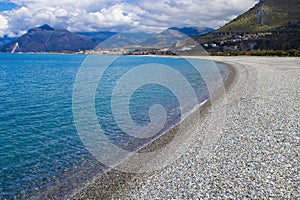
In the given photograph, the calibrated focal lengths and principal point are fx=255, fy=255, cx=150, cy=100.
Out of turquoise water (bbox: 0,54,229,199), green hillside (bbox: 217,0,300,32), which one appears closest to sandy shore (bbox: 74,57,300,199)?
turquoise water (bbox: 0,54,229,199)

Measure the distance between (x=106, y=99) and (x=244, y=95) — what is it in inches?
469

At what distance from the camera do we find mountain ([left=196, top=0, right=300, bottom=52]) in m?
89.4

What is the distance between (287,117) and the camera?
12.1 meters

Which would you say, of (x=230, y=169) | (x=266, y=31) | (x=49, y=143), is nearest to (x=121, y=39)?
(x=49, y=143)

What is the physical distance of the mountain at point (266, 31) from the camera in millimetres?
89394

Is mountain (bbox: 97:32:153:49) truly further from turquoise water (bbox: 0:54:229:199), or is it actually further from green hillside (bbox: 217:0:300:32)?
green hillside (bbox: 217:0:300:32)

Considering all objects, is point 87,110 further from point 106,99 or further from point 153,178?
point 153,178

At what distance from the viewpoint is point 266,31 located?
378 feet

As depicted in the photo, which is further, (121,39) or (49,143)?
(121,39)

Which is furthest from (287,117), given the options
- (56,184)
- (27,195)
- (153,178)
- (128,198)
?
(27,195)

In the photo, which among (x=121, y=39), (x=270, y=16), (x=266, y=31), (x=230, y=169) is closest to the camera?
(x=230, y=169)

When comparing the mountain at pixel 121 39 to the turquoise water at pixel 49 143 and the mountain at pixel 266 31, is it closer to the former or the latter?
the turquoise water at pixel 49 143

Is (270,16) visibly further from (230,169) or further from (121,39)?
(230,169)

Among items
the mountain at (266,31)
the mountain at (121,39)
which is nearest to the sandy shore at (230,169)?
the mountain at (121,39)
